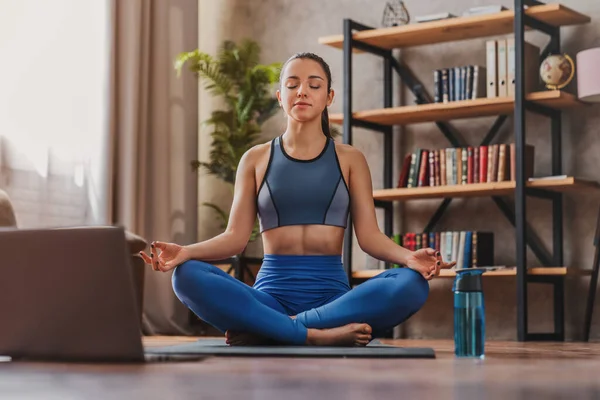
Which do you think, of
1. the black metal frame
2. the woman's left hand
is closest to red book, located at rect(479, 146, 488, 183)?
the black metal frame

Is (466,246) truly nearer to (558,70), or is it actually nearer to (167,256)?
(558,70)

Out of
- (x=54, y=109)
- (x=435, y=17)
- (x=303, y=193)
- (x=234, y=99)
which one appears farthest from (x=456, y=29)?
(x=303, y=193)

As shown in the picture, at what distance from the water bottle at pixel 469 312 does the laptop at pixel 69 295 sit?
0.70 m

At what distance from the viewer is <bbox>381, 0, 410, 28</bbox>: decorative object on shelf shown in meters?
5.01

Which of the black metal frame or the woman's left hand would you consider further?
the black metal frame

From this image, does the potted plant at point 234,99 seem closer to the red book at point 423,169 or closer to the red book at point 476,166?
the red book at point 423,169

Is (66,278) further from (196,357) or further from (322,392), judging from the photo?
(322,392)

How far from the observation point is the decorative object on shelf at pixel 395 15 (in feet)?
16.4

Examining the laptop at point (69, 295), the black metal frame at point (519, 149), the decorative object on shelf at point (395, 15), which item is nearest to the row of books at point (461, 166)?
the black metal frame at point (519, 149)

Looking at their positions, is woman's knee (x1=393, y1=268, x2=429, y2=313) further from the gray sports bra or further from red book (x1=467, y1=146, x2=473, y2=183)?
red book (x1=467, y1=146, x2=473, y2=183)

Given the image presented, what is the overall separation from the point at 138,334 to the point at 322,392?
593mm

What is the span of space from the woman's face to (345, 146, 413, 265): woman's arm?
0.55ft

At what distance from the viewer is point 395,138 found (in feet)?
17.1

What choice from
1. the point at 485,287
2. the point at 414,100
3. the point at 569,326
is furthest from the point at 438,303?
the point at 414,100
